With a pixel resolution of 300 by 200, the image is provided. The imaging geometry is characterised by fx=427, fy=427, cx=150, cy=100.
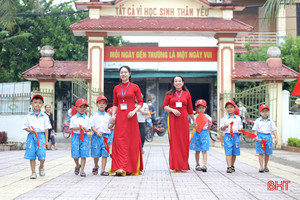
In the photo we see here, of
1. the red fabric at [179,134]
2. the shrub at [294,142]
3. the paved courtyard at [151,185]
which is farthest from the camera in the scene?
the shrub at [294,142]

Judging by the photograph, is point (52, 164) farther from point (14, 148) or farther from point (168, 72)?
point (168, 72)

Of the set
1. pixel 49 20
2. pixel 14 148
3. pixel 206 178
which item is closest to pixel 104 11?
pixel 14 148

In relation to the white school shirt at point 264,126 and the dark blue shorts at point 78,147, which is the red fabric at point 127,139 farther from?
the white school shirt at point 264,126

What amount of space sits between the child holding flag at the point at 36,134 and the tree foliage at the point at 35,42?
16260 mm

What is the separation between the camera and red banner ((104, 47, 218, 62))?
17.0 meters

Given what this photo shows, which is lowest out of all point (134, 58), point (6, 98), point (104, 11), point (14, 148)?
point (14, 148)

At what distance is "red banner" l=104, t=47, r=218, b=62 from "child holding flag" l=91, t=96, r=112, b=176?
8698 millimetres

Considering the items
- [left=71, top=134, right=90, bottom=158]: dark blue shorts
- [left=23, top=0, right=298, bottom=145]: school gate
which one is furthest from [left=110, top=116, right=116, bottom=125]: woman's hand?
[left=23, top=0, right=298, bottom=145]: school gate

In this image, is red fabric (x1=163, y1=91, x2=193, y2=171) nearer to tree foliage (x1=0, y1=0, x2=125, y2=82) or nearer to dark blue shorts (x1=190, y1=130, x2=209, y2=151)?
dark blue shorts (x1=190, y1=130, x2=209, y2=151)

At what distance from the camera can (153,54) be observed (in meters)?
17.0

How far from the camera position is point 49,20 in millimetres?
24469

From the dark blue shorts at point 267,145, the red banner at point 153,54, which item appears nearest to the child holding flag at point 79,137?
the dark blue shorts at point 267,145

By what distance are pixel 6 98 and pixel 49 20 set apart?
373 inches

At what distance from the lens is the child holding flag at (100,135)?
8266mm
